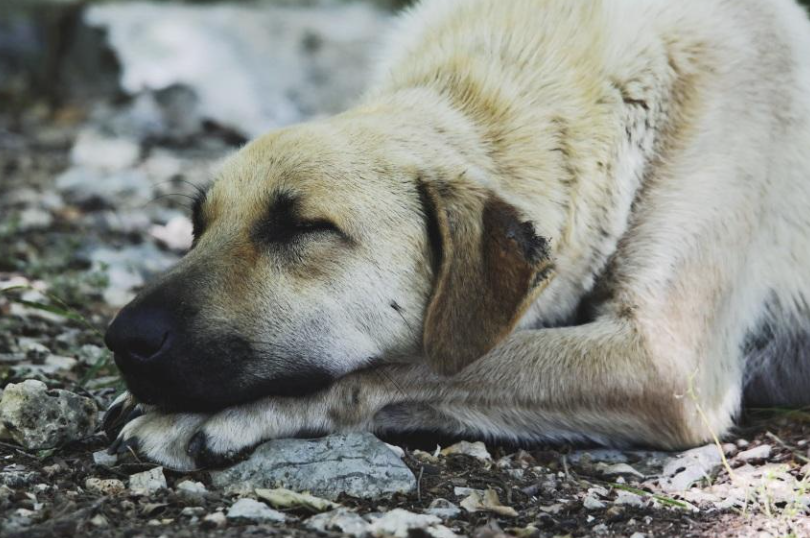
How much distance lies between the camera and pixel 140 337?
2.87 meters

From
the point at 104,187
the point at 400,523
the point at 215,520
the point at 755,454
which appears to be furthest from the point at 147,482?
the point at 104,187

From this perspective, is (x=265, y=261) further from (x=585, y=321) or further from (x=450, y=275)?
(x=585, y=321)

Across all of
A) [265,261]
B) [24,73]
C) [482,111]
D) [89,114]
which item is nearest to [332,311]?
[265,261]

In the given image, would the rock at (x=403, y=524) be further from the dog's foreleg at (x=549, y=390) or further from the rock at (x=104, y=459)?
the rock at (x=104, y=459)

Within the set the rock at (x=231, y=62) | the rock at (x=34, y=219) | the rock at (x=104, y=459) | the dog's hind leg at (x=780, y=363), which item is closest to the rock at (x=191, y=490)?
the rock at (x=104, y=459)

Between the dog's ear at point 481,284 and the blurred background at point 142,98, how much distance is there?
8.02ft

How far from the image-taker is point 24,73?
8398mm

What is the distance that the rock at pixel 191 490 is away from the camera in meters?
2.71

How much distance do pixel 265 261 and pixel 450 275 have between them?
560 millimetres

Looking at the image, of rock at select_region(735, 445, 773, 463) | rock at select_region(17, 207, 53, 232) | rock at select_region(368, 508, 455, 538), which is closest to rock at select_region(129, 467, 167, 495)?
rock at select_region(368, 508, 455, 538)

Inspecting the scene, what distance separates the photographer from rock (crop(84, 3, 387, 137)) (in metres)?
7.67

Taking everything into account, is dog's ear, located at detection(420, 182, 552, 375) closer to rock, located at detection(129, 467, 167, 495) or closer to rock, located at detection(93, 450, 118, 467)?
rock, located at detection(129, 467, 167, 495)

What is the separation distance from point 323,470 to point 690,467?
1.20 metres

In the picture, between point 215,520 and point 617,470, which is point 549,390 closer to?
point 617,470
